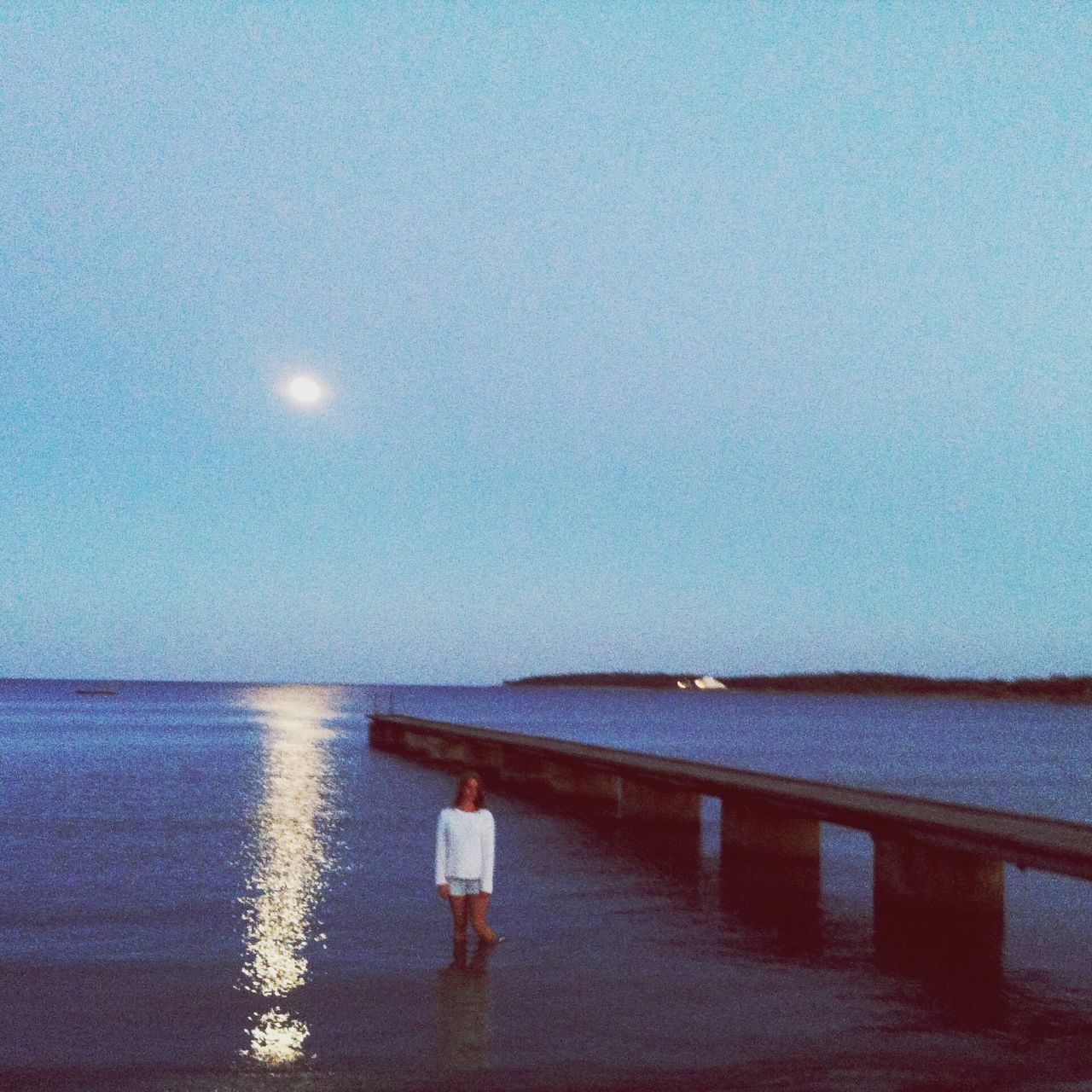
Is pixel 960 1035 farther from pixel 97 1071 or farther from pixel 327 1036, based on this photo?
pixel 97 1071

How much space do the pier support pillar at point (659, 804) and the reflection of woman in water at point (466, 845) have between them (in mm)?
13200

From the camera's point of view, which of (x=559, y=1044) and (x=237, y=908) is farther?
(x=237, y=908)

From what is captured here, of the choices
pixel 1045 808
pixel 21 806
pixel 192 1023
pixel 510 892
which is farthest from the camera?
pixel 1045 808

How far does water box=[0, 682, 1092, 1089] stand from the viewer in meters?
8.47

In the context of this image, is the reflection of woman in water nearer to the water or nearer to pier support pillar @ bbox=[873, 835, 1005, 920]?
the water

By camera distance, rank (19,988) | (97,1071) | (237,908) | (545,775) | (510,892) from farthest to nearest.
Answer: (545,775) → (510,892) → (237,908) → (19,988) → (97,1071)

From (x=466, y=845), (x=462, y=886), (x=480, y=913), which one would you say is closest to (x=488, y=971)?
(x=480, y=913)

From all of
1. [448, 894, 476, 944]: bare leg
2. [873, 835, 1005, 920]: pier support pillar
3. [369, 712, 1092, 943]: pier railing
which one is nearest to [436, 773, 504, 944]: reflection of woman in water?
[448, 894, 476, 944]: bare leg

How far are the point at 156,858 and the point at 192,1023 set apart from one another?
12.4 meters

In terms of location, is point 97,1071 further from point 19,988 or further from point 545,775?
point 545,775

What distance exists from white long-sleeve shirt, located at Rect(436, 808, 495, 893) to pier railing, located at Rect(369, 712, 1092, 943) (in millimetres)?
5408

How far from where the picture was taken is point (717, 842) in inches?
958

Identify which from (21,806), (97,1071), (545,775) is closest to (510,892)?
(97,1071)

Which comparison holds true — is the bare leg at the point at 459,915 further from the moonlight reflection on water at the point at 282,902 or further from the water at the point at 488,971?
the moonlight reflection on water at the point at 282,902
